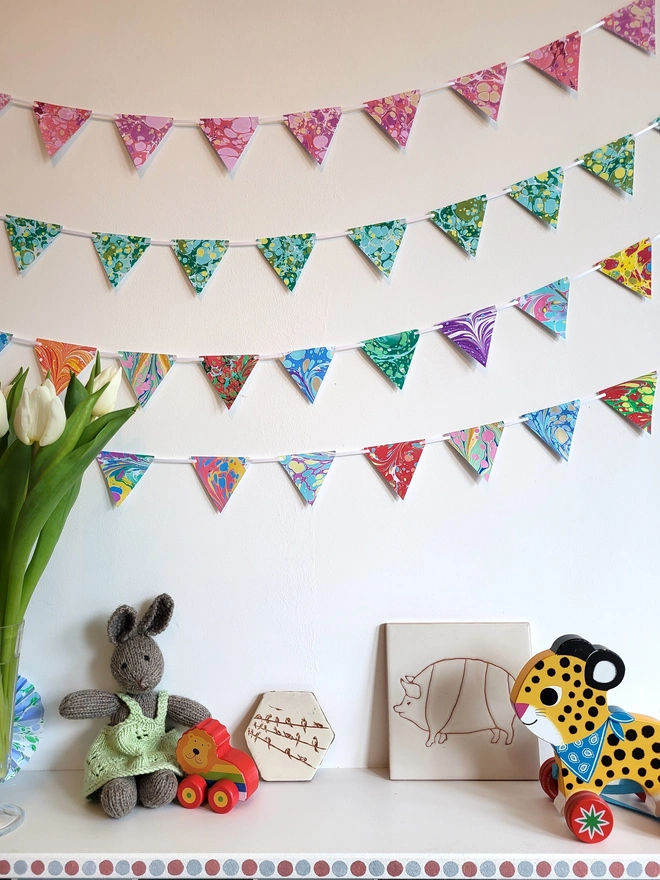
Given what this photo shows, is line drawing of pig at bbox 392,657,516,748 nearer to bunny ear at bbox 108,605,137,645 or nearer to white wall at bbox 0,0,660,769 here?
white wall at bbox 0,0,660,769

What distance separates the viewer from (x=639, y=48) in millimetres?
1184

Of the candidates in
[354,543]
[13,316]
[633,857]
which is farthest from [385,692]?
[13,316]

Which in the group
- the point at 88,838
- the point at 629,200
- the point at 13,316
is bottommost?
the point at 88,838

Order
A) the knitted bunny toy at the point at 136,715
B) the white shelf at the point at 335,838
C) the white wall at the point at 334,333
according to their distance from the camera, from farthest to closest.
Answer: the white wall at the point at 334,333
the knitted bunny toy at the point at 136,715
the white shelf at the point at 335,838

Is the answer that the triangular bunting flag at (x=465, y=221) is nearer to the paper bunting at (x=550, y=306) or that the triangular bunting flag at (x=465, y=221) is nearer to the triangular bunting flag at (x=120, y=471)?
the paper bunting at (x=550, y=306)

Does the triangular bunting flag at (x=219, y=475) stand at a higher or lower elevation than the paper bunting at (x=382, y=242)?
lower

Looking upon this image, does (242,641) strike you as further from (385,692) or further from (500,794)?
(500,794)

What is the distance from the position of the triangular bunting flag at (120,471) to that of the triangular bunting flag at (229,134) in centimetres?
53

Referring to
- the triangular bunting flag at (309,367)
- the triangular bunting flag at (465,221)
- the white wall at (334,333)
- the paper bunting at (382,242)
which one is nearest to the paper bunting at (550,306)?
the white wall at (334,333)

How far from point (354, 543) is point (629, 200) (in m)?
0.76

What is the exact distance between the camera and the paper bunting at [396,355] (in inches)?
45.9

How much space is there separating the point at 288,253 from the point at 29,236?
45cm

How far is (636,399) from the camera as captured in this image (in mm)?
1152

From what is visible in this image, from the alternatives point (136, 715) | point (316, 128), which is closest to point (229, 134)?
point (316, 128)
